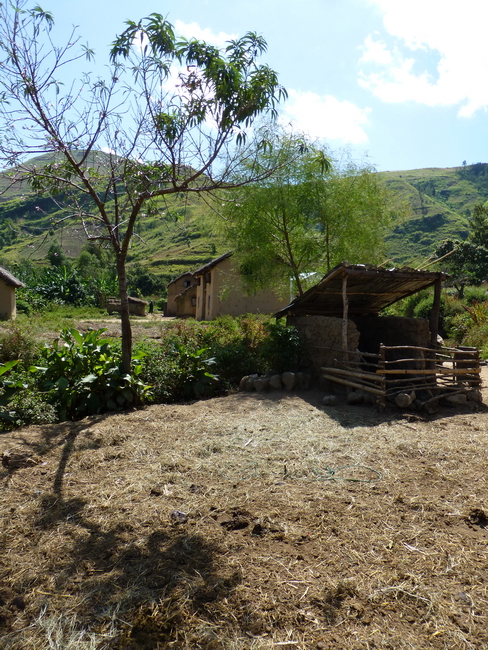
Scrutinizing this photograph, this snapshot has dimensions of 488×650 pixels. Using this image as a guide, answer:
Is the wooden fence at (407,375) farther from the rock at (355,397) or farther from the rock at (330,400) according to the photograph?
the rock at (330,400)

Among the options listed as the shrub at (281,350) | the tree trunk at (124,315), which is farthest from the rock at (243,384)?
the tree trunk at (124,315)

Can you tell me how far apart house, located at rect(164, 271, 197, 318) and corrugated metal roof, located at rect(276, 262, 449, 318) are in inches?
797

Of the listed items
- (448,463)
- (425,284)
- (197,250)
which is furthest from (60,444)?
(197,250)

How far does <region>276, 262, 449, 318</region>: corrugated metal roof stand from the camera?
8.00 meters

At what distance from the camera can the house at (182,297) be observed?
30750 mm

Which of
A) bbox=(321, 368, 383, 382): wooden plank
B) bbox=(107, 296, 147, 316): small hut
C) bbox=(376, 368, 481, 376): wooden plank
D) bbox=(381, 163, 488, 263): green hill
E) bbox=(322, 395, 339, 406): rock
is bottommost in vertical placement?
bbox=(322, 395, 339, 406): rock

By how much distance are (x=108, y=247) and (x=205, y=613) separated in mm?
4910

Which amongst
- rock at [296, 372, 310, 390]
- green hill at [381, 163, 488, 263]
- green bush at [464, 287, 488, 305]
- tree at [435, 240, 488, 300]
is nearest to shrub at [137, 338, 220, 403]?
rock at [296, 372, 310, 390]

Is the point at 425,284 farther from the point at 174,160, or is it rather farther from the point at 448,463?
the point at 174,160

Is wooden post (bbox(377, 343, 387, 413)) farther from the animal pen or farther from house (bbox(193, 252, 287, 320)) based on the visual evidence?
house (bbox(193, 252, 287, 320))

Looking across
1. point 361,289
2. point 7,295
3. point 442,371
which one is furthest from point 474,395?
point 7,295

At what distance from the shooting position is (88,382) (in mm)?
6129

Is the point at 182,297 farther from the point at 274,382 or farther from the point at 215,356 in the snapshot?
the point at 274,382

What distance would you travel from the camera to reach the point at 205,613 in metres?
2.38
